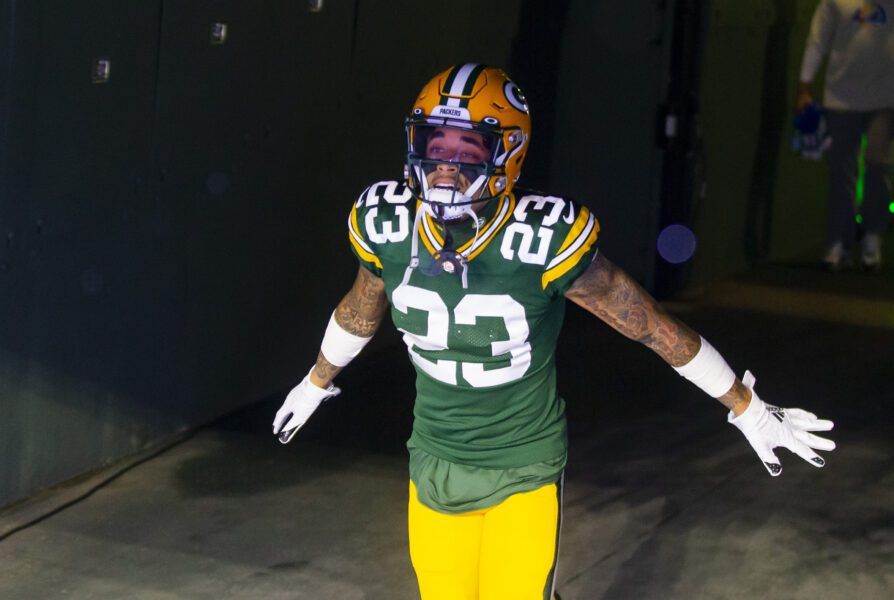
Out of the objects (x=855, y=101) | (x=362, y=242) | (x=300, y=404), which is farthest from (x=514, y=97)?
(x=855, y=101)

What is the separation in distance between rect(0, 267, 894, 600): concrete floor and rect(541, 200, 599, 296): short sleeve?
5.95 ft

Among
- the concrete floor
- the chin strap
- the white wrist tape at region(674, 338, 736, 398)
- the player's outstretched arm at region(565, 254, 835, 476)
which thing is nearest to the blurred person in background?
the concrete floor

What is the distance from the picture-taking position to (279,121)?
23.2 ft

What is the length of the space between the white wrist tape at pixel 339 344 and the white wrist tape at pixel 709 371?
0.91 metres

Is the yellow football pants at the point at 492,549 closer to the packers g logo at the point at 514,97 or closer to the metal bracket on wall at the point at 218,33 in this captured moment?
the packers g logo at the point at 514,97

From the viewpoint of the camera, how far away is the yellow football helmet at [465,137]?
3.56 meters

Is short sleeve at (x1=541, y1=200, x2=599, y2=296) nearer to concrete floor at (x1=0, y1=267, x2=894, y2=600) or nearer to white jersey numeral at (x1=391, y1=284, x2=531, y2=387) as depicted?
white jersey numeral at (x1=391, y1=284, x2=531, y2=387)

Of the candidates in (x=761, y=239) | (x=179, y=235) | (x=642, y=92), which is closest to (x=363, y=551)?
(x=179, y=235)

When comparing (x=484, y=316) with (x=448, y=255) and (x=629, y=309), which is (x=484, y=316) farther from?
(x=629, y=309)

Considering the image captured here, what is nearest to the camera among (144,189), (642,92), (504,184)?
(504,184)

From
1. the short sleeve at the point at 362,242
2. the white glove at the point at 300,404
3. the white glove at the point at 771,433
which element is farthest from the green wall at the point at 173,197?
the white glove at the point at 771,433

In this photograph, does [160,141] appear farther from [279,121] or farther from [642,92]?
[642,92]

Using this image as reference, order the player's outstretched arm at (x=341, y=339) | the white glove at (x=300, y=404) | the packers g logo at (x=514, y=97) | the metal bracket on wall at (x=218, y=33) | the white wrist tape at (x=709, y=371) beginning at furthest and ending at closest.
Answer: the metal bracket on wall at (x=218, y=33) < the white glove at (x=300, y=404) < the player's outstretched arm at (x=341, y=339) < the white wrist tape at (x=709, y=371) < the packers g logo at (x=514, y=97)

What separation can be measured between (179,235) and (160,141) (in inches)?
18.5
